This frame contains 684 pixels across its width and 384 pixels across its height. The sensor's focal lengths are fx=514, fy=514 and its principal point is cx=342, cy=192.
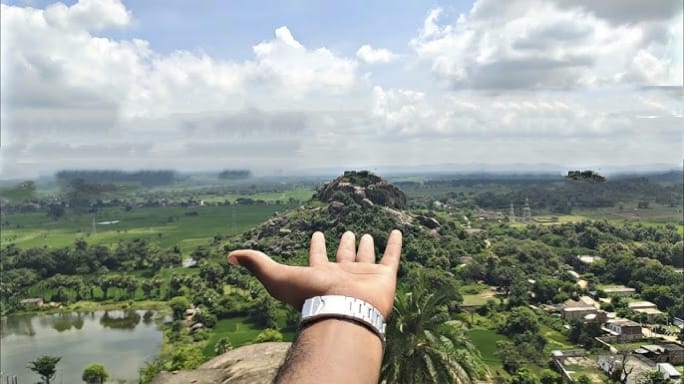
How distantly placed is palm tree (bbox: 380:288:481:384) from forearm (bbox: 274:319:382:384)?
9.30m

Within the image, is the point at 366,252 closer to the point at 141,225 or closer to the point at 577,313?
the point at 577,313

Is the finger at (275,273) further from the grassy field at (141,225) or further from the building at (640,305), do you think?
the grassy field at (141,225)

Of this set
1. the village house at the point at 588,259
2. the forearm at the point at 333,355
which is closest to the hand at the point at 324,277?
the forearm at the point at 333,355

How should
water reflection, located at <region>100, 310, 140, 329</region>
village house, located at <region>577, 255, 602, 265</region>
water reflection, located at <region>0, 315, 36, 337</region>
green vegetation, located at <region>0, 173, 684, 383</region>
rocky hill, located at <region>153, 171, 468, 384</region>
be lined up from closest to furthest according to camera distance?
1. green vegetation, located at <region>0, 173, 684, 383</region>
2. water reflection, located at <region>0, 315, 36, 337</region>
3. water reflection, located at <region>100, 310, 140, 329</region>
4. rocky hill, located at <region>153, 171, 468, 384</region>
5. village house, located at <region>577, 255, 602, 265</region>

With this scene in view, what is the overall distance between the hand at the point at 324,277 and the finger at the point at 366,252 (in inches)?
0.6

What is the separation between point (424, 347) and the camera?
11180mm

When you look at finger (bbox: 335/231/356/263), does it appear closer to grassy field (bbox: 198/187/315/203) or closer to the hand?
the hand

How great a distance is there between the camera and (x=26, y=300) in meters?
55.0

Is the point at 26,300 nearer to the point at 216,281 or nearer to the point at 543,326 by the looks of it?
the point at 216,281

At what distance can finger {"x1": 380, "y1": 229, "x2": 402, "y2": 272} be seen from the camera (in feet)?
7.93

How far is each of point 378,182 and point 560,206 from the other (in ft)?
179

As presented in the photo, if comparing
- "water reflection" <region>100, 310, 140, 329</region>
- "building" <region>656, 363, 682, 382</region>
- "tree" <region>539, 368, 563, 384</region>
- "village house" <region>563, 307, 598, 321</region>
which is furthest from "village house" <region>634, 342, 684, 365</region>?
"water reflection" <region>100, 310, 140, 329</region>

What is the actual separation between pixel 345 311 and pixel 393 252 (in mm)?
611

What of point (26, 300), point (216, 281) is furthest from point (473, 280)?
point (26, 300)
